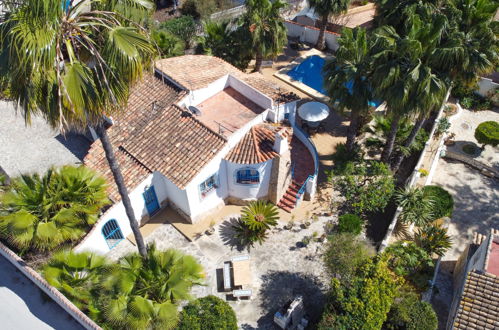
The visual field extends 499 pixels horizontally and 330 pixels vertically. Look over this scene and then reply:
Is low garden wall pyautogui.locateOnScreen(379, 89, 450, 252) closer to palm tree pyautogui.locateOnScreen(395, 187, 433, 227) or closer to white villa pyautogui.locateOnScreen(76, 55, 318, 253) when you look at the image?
palm tree pyautogui.locateOnScreen(395, 187, 433, 227)

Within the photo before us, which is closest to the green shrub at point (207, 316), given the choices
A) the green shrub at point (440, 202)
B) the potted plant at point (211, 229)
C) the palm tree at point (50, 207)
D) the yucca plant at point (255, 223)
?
the yucca plant at point (255, 223)

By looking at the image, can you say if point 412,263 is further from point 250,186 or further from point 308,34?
point 308,34

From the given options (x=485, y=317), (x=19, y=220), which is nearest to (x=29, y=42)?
(x=19, y=220)

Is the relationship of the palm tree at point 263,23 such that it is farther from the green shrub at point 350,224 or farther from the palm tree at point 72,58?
the palm tree at point 72,58

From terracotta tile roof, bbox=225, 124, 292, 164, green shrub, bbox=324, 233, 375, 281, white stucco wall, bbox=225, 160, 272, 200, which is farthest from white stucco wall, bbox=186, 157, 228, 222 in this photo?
green shrub, bbox=324, 233, 375, 281

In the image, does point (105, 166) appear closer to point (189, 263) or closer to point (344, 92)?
point (189, 263)

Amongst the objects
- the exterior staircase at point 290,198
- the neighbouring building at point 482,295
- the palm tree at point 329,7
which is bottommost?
the exterior staircase at point 290,198
